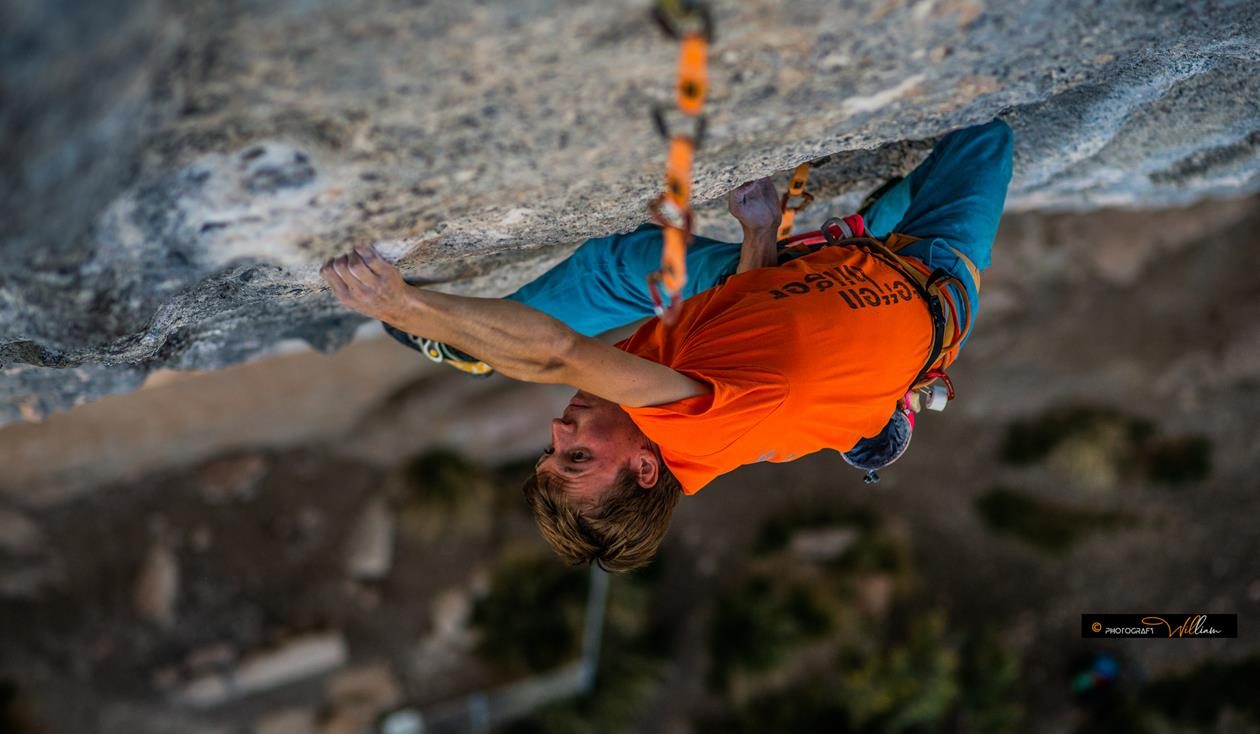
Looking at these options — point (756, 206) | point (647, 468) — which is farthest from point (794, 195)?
point (647, 468)

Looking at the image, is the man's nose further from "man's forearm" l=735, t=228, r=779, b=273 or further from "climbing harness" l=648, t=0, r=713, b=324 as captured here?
"man's forearm" l=735, t=228, r=779, b=273

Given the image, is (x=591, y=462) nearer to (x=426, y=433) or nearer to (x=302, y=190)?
(x=302, y=190)

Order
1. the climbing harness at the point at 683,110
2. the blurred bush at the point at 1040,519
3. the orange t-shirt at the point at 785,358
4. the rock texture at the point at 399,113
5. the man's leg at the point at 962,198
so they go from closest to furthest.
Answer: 1. the rock texture at the point at 399,113
2. the climbing harness at the point at 683,110
3. the orange t-shirt at the point at 785,358
4. the man's leg at the point at 962,198
5. the blurred bush at the point at 1040,519

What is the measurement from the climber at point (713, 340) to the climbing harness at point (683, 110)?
21cm

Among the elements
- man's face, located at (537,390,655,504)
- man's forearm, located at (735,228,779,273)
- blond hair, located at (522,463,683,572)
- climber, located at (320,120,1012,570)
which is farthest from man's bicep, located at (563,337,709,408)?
man's forearm, located at (735,228,779,273)

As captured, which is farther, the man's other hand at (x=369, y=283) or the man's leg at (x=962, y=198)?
the man's leg at (x=962, y=198)

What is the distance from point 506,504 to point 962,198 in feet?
13.6

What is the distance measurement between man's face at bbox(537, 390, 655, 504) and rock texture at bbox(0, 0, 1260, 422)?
1.45 ft

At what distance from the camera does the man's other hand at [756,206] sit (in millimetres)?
2436

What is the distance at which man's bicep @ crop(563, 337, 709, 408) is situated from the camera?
5.96ft

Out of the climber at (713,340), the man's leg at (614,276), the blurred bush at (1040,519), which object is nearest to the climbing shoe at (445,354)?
the climber at (713,340)

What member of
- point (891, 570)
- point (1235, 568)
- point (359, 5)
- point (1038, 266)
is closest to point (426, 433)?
point (891, 570)

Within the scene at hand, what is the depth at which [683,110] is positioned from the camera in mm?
1651

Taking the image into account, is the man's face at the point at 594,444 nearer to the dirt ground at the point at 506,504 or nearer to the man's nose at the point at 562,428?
the man's nose at the point at 562,428
